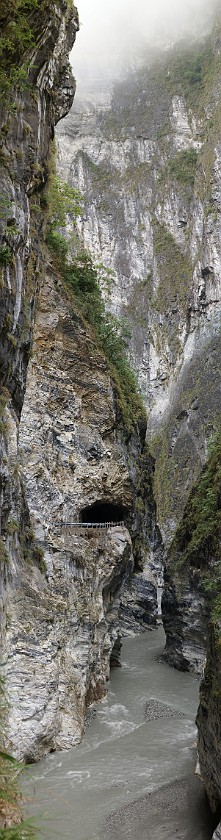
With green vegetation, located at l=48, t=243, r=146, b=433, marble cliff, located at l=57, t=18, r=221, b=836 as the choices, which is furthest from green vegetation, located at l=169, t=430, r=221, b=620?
marble cliff, located at l=57, t=18, r=221, b=836

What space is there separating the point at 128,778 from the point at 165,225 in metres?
71.5

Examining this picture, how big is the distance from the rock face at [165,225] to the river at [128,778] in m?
40.9

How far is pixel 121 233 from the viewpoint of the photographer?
Answer: 79875mm

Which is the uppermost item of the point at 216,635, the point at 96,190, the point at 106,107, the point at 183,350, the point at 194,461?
the point at 106,107

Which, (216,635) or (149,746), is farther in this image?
(149,746)

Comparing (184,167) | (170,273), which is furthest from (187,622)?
(184,167)

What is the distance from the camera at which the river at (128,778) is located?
38.8 feet

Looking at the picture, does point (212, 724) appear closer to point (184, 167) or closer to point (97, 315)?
point (97, 315)

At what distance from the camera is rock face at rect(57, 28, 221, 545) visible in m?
64.1

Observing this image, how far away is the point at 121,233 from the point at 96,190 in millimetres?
7292

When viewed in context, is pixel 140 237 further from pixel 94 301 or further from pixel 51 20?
pixel 51 20

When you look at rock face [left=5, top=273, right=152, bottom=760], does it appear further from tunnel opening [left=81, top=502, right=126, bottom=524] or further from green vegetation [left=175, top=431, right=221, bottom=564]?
green vegetation [left=175, top=431, right=221, bottom=564]

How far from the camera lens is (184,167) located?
79.1 meters

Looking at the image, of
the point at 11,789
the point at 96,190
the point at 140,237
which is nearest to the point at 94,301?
the point at 11,789
